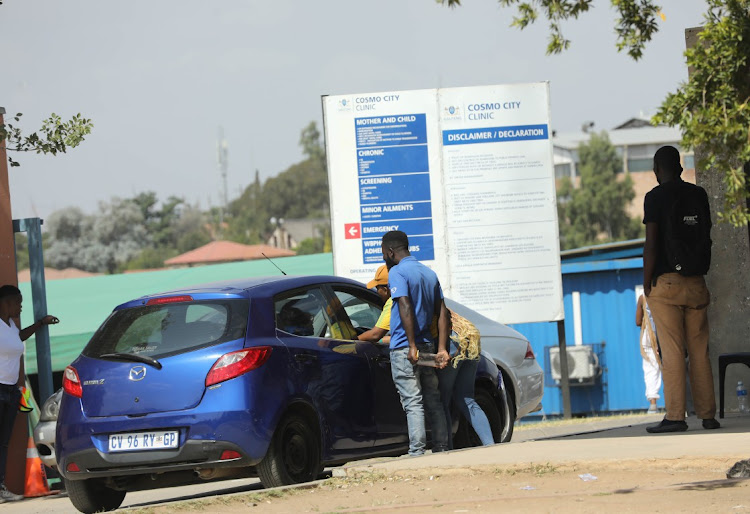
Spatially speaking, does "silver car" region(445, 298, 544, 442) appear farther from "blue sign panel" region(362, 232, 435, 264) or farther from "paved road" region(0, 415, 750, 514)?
"blue sign panel" region(362, 232, 435, 264)

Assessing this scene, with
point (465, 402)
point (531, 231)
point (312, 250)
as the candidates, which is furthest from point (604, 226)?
point (465, 402)

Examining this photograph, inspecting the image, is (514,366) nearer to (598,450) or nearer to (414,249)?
(598,450)

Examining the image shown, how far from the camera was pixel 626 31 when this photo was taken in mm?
7410

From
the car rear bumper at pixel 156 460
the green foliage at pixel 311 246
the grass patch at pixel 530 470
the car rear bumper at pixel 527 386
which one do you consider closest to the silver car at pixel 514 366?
the car rear bumper at pixel 527 386

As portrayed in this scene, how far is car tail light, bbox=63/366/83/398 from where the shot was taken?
27.8 ft

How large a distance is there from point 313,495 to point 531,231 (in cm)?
889

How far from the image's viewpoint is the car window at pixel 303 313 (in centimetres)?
866

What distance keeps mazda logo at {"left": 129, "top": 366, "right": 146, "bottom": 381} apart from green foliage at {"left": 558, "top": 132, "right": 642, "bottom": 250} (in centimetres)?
8098

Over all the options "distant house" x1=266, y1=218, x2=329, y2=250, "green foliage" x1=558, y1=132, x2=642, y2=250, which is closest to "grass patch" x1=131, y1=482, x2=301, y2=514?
"green foliage" x1=558, y1=132, x2=642, y2=250

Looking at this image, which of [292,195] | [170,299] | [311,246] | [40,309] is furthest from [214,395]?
[292,195]

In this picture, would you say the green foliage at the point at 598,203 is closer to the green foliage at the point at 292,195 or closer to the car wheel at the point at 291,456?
the green foliage at the point at 292,195

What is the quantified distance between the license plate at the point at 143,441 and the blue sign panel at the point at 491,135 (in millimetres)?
8751

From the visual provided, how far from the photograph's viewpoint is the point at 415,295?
9.32m

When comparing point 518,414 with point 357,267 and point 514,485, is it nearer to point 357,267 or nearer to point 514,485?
point 514,485
